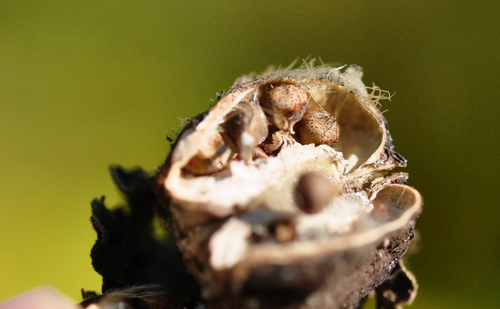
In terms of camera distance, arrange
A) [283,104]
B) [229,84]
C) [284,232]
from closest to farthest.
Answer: [284,232], [283,104], [229,84]

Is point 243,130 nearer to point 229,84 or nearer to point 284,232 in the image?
point 284,232

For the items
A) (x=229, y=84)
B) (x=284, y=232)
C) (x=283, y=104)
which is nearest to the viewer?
(x=284, y=232)

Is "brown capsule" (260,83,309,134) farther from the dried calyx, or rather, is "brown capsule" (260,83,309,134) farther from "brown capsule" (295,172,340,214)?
"brown capsule" (295,172,340,214)

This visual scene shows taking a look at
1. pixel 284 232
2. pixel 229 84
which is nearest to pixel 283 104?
pixel 284 232

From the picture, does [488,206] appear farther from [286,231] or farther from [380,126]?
[286,231]

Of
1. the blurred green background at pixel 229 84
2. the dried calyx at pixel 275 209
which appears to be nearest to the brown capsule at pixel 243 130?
the dried calyx at pixel 275 209

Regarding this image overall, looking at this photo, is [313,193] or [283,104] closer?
[313,193]

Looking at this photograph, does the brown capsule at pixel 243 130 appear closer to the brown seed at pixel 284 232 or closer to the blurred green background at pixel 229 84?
the brown seed at pixel 284 232
